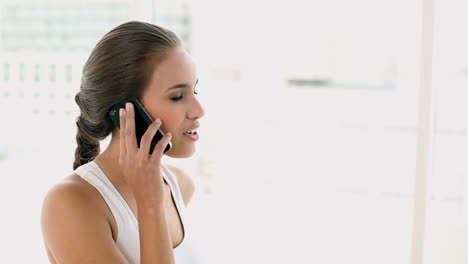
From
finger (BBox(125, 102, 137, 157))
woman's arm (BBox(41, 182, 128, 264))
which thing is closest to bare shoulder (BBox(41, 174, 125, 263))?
woman's arm (BBox(41, 182, 128, 264))

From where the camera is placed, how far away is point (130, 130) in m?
1.07

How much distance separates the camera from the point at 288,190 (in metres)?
4.69

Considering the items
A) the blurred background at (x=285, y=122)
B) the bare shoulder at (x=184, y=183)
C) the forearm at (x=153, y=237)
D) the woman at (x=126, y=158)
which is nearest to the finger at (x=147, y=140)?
the woman at (x=126, y=158)

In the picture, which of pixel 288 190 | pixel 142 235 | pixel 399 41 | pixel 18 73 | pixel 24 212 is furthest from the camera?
pixel 399 41

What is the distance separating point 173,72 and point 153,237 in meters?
0.34

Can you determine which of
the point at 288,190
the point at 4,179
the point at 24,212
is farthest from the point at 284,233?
the point at 4,179

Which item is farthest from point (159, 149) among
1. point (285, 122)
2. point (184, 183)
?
point (285, 122)

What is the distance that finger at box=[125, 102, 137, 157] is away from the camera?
41.8 inches

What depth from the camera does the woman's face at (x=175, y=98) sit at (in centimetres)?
112

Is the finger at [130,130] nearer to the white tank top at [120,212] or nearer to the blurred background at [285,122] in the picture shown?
the white tank top at [120,212]

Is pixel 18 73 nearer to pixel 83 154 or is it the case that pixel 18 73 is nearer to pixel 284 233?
pixel 284 233

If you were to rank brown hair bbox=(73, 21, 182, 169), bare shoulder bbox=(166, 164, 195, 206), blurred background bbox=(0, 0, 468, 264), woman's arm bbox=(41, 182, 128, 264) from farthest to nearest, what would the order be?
blurred background bbox=(0, 0, 468, 264)
bare shoulder bbox=(166, 164, 195, 206)
brown hair bbox=(73, 21, 182, 169)
woman's arm bbox=(41, 182, 128, 264)

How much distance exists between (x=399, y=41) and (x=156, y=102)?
4421 millimetres

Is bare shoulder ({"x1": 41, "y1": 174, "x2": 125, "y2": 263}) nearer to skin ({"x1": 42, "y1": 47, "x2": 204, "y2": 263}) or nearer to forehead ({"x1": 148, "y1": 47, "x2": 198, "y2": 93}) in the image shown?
skin ({"x1": 42, "y1": 47, "x2": 204, "y2": 263})
